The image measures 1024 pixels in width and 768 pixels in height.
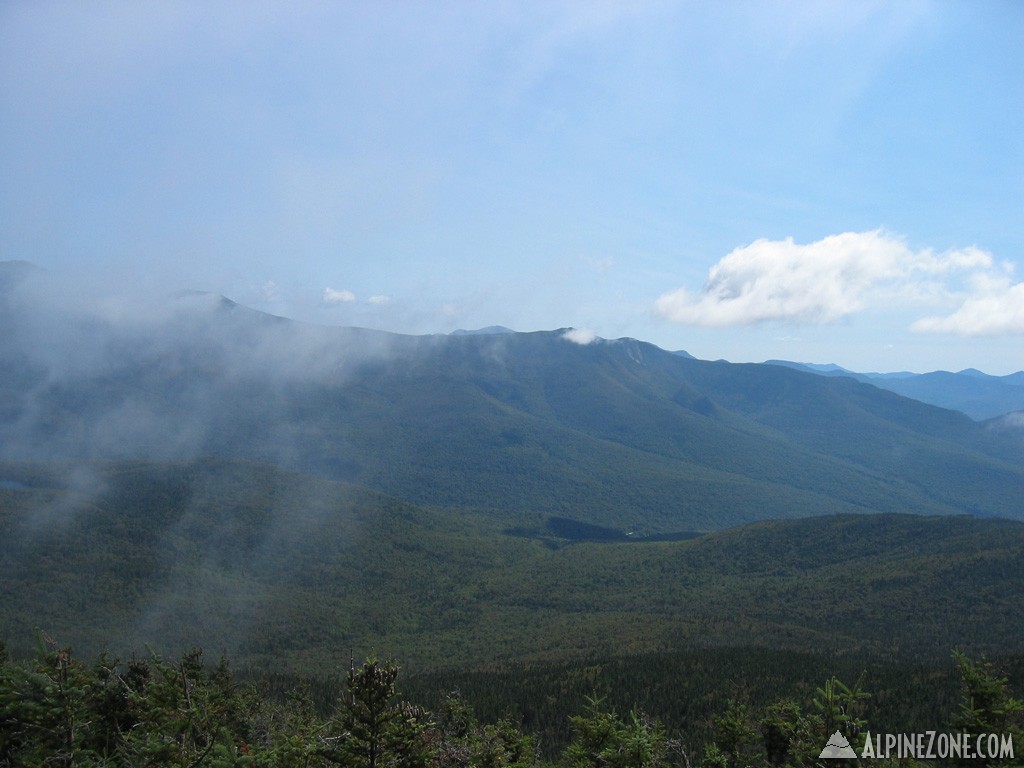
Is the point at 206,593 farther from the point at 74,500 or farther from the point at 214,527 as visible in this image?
the point at 74,500

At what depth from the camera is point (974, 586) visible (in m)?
109

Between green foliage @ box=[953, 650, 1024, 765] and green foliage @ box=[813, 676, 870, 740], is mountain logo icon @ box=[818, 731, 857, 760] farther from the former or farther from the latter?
green foliage @ box=[953, 650, 1024, 765]

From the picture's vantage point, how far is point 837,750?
551 inches

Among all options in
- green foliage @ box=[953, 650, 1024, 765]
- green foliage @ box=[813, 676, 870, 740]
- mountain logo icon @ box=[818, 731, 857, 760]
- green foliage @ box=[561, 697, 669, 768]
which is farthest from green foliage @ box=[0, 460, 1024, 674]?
mountain logo icon @ box=[818, 731, 857, 760]

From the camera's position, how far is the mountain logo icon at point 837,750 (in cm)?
1385

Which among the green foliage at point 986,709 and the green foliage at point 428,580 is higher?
the green foliage at point 986,709

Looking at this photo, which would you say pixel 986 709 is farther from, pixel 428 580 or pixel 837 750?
pixel 428 580

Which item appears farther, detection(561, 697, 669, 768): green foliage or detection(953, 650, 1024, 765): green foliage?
detection(953, 650, 1024, 765): green foliage

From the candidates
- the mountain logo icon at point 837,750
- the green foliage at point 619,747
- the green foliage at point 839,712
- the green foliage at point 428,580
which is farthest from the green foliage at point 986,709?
the green foliage at point 428,580

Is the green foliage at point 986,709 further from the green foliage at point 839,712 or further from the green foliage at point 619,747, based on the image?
the green foliage at point 619,747

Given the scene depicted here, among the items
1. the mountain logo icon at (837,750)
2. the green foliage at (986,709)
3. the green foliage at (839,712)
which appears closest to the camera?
the green foliage at (839,712)

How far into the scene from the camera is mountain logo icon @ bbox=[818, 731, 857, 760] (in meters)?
13.9

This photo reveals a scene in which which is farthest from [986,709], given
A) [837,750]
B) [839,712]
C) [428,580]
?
[428,580]

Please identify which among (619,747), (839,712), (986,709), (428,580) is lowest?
(428,580)
